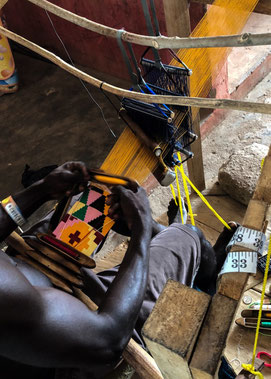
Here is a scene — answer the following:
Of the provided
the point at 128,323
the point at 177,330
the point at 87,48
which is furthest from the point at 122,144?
the point at 87,48

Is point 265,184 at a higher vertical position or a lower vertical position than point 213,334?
higher

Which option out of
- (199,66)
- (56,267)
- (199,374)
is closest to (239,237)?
(199,374)

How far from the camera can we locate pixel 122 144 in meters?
2.12

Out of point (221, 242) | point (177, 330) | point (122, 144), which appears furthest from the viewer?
point (221, 242)

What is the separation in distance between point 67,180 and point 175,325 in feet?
2.95

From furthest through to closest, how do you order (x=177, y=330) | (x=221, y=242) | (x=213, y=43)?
(x=221, y=242) → (x=213, y=43) → (x=177, y=330)

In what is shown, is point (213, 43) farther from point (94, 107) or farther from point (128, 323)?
point (94, 107)

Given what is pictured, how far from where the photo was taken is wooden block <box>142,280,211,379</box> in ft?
3.35

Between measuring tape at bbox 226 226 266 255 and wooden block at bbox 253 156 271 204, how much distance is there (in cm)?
11

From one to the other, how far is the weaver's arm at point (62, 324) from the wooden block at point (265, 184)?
0.51 metres

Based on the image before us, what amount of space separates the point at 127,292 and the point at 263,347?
2.24 ft

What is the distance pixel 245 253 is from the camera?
1155 millimetres

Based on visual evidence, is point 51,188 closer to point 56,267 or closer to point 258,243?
point 56,267

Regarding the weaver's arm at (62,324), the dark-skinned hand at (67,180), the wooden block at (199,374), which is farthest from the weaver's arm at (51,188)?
the wooden block at (199,374)
